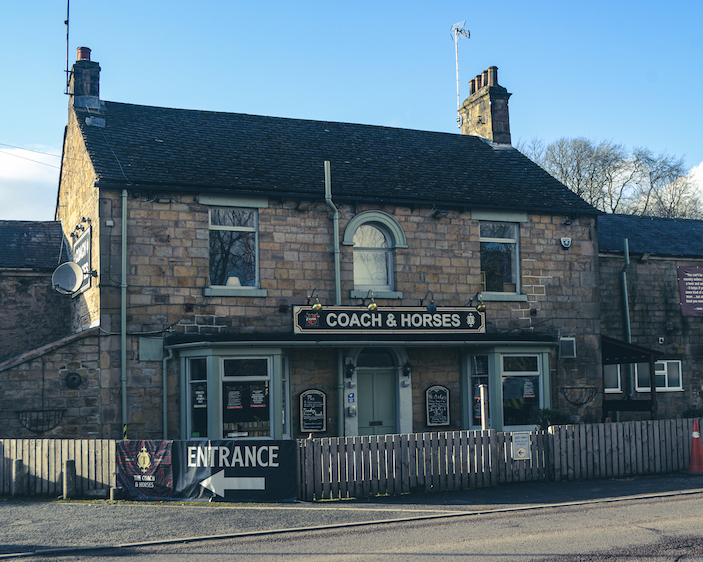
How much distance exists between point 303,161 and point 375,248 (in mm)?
2932

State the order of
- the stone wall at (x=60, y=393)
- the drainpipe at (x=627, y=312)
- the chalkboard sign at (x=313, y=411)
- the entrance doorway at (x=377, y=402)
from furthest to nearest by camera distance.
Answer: the drainpipe at (x=627, y=312) < the entrance doorway at (x=377, y=402) < the chalkboard sign at (x=313, y=411) < the stone wall at (x=60, y=393)

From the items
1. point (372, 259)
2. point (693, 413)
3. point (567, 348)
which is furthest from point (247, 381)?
point (693, 413)

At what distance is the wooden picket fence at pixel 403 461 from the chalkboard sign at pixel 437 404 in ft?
13.4

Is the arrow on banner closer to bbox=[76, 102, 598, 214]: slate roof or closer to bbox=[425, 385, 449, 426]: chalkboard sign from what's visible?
Result: bbox=[425, 385, 449, 426]: chalkboard sign

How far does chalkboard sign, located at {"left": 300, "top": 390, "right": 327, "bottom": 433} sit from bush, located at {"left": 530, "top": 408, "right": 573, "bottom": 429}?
4984mm

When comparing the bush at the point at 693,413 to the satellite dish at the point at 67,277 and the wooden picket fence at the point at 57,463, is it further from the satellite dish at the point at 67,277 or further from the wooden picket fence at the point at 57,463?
the satellite dish at the point at 67,277

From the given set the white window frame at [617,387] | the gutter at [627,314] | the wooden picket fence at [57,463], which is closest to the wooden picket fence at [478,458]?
the wooden picket fence at [57,463]

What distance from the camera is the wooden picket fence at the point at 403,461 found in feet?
39.6

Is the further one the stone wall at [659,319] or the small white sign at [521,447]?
the stone wall at [659,319]

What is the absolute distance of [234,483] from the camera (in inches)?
464

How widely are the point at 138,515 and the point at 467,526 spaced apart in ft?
15.8

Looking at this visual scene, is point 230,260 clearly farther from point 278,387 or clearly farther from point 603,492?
point 603,492

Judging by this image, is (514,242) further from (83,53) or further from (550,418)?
(83,53)

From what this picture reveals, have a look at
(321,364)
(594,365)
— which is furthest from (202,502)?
(594,365)
